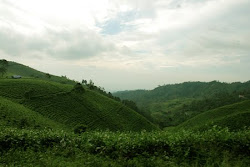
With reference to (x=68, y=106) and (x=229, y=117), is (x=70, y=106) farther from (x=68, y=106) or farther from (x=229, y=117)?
(x=229, y=117)

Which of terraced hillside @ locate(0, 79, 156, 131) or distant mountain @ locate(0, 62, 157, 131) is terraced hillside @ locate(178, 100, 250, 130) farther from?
distant mountain @ locate(0, 62, 157, 131)

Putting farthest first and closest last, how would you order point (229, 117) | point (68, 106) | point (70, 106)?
point (70, 106) → point (68, 106) → point (229, 117)

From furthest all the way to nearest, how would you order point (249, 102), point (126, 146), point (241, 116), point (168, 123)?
point (168, 123) → point (249, 102) → point (241, 116) → point (126, 146)

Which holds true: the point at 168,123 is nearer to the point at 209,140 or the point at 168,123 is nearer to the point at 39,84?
the point at 39,84

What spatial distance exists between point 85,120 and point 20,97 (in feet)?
78.1

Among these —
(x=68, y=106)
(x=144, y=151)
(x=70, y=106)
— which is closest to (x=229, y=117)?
(x=70, y=106)

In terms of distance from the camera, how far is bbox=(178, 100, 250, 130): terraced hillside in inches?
2130

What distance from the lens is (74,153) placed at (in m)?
8.60

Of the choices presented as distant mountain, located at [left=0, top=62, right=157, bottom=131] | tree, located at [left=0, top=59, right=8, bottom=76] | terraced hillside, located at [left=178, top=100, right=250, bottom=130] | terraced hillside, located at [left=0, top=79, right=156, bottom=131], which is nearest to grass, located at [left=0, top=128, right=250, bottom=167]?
terraced hillside, located at [left=178, top=100, right=250, bottom=130]

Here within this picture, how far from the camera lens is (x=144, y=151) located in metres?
8.38

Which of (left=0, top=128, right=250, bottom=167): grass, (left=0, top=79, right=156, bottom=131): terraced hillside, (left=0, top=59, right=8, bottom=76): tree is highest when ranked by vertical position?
(left=0, top=59, right=8, bottom=76): tree

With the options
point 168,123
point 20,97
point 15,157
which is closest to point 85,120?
point 20,97

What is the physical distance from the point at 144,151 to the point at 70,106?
69466 millimetres

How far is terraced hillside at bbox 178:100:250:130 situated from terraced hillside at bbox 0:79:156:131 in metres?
24.0
